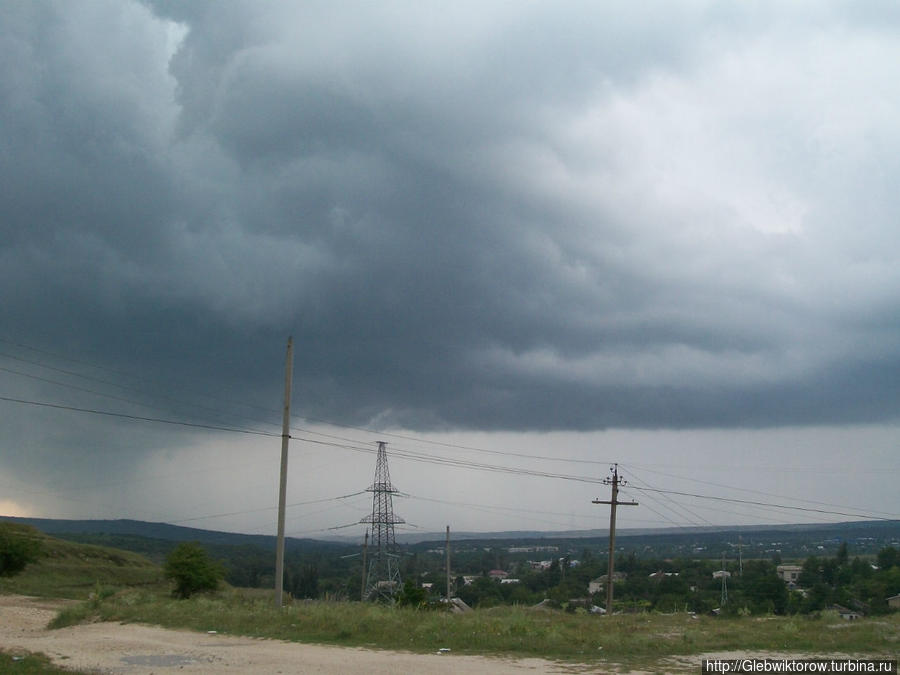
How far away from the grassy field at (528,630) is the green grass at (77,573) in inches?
565

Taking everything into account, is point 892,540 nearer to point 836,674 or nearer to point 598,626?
point 598,626

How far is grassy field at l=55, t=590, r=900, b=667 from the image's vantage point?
73.7ft

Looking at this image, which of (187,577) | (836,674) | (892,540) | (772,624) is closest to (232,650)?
(836,674)

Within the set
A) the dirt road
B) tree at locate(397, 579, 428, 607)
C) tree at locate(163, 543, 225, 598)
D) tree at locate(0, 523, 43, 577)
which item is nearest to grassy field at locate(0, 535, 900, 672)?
the dirt road

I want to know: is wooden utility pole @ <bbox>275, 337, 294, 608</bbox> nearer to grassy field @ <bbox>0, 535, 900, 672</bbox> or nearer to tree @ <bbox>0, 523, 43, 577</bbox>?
grassy field @ <bbox>0, 535, 900, 672</bbox>

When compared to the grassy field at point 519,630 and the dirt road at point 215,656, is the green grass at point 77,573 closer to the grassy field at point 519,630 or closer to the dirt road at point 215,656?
the grassy field at point 519,630

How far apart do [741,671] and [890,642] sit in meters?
7.99

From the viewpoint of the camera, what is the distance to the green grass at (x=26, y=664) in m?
18.2

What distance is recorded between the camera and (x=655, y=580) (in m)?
70.1

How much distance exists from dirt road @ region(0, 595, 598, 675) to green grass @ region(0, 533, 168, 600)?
1734cm

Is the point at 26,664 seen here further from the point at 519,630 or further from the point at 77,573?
the point at 77,573

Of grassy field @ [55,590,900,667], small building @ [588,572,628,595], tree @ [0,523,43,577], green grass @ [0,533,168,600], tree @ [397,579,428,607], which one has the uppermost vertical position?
grassy field @ [55,590,900,667]

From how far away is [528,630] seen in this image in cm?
2483

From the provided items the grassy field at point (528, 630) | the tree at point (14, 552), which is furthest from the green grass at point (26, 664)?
the tree at point (14, 552)
